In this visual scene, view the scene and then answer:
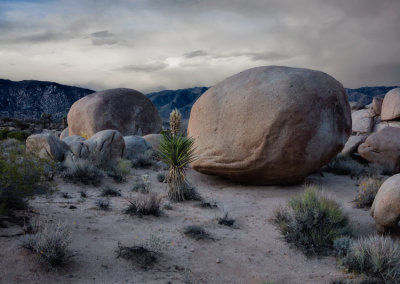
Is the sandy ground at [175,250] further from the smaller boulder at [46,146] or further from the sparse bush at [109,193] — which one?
the smaller boulder at [46,146]

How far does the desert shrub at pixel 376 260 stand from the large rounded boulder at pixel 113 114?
14.4 meters

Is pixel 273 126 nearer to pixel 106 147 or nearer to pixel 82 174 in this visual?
pixel 82 174

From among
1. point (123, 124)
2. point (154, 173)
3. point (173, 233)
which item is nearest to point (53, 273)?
point (173, 233)

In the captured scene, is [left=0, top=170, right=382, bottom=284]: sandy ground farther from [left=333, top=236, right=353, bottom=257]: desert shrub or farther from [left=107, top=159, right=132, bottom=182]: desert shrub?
[left=107, top=159, right=132, bottom=182]: desert shrub

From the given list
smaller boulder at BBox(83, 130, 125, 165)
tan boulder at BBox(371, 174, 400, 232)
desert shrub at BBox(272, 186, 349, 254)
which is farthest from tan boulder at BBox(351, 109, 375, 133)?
desert shrub at BBox(272, 186, 349, 254)

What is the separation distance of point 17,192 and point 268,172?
6.19 meters

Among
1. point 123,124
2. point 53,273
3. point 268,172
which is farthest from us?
point 123,124

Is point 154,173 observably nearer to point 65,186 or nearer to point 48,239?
point 65,186

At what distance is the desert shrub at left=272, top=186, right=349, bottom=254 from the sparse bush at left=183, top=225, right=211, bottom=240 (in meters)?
1.35

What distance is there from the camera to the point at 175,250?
5062mm

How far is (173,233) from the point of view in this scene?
5.69m

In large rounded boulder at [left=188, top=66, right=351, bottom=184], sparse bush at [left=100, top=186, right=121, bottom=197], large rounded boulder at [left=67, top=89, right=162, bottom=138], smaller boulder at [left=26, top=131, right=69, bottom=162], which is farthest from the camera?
large rounded boulder at [left=67, top=89, right=162, bottom=138]

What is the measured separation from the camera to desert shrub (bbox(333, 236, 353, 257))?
A: 506 centimetres

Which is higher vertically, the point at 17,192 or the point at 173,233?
the point at 17,192
